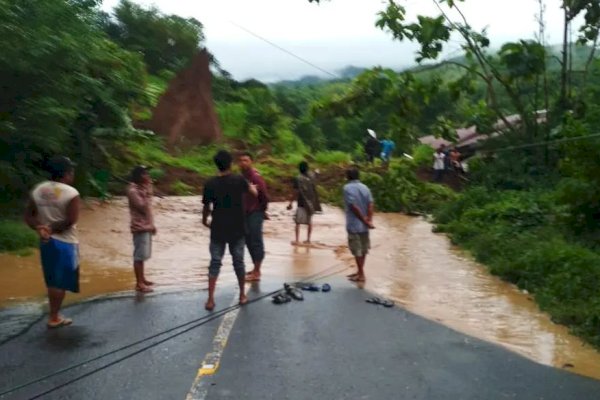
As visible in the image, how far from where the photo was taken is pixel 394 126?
21.4 metres

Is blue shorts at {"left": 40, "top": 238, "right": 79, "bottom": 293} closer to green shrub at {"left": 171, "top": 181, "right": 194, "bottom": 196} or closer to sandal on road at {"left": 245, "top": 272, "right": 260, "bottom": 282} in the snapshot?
sandal on road at {"left": 245, "top": 272, "right": 260, "bottom": 282}

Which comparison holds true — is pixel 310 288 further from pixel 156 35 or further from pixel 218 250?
pixel 156 35

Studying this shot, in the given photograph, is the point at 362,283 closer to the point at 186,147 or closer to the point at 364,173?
the point at 364,173

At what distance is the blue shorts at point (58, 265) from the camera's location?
26.2 feet

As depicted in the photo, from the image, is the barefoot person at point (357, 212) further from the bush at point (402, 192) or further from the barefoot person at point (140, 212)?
the bush at point (402, 192)

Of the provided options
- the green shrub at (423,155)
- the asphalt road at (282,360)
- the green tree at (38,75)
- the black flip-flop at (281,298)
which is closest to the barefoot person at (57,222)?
the asphalt road at (282,360)

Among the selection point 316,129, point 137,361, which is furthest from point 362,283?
point 316,129

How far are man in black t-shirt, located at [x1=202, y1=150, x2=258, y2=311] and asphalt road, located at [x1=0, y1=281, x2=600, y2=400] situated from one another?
643 millimetres

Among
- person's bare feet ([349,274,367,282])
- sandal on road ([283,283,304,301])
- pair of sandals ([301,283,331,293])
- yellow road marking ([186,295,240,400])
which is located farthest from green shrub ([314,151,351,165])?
yellow road marking ([186,295,240,400])

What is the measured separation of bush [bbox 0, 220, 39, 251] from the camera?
12.7 meters

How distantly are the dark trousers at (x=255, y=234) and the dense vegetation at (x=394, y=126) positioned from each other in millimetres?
3194

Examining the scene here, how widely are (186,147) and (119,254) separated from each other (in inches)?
573

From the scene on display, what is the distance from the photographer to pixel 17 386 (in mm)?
6238

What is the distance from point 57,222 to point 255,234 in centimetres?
351
